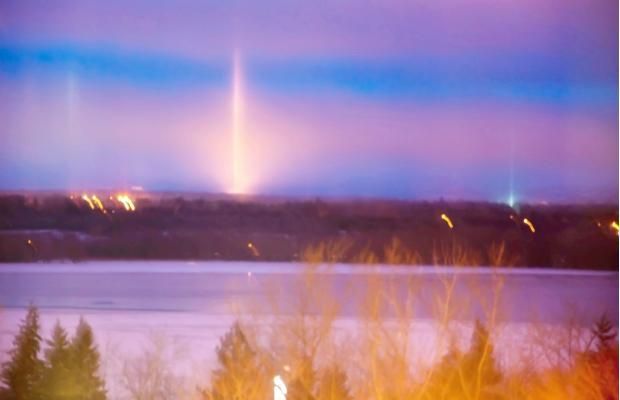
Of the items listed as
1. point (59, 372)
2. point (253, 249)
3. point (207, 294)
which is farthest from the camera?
point (59, 372)

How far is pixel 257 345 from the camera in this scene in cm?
392

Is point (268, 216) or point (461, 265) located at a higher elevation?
point (268, 216)

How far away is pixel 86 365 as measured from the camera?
398 centimetres

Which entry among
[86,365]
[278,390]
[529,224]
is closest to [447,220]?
[529,224]

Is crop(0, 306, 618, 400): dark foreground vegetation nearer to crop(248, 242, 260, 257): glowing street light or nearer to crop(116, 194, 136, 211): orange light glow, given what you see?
crop(248, 242, 260, 257): glowing street light

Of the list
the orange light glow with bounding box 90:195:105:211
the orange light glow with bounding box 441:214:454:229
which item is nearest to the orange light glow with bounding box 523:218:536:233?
the orange light glow with bounding box 441:214:454:229

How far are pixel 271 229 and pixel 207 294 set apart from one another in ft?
1.52

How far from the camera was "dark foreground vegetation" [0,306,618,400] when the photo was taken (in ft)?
12.7

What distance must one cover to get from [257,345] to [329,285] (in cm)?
50

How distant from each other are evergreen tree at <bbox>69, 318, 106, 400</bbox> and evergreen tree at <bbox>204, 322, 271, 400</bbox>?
607 millimetres

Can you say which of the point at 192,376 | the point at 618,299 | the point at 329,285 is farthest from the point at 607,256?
the point at 192,376

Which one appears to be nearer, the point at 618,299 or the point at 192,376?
the point at 618,299

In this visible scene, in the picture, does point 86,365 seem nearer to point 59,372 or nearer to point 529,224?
point 59,372

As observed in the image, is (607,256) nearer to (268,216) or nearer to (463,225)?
(463,225)
